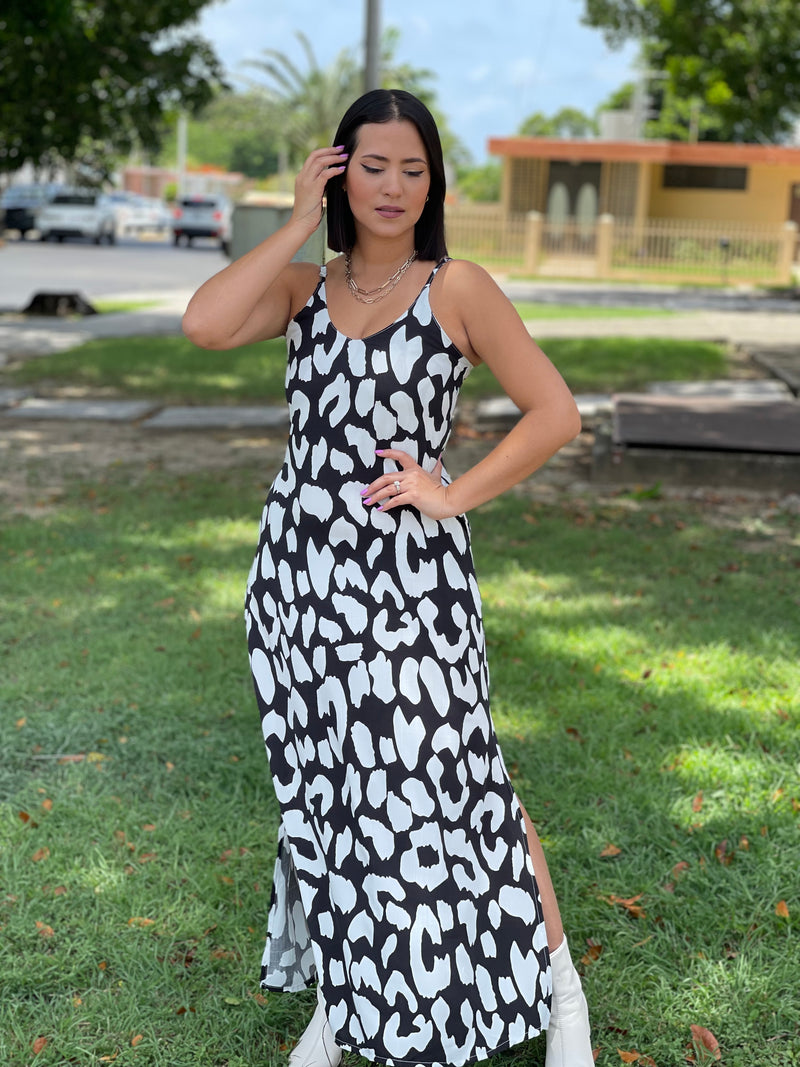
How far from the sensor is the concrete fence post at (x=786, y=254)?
2939 cm

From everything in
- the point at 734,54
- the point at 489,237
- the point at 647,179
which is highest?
the point at 734,54

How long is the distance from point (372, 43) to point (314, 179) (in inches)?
375

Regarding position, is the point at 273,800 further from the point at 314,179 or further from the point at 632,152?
the point at 632,152

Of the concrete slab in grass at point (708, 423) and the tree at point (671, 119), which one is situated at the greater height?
the tree at point (671, 119)

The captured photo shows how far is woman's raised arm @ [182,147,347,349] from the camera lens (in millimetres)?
2219

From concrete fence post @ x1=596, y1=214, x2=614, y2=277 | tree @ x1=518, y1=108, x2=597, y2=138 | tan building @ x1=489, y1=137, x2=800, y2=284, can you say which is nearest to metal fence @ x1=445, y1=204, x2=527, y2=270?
tan building @ x1=489, y1=137, x2=800, y2=284

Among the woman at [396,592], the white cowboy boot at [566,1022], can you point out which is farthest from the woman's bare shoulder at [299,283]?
the white cowboy boot at [566,1022]

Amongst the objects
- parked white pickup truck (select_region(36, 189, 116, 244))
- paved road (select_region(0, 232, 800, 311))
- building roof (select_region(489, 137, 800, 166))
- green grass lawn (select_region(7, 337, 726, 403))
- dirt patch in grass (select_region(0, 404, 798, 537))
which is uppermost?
building roof (select_region(489, 137, 800, 166))

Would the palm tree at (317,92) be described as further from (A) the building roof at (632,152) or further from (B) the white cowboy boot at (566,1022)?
(B) the white cowboy boot at (566,1022)

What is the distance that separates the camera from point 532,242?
3045 cm

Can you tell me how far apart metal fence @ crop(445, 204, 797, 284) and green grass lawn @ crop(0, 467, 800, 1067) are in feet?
83.4

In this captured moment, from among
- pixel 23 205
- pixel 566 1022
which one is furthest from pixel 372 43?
pixel 23 205

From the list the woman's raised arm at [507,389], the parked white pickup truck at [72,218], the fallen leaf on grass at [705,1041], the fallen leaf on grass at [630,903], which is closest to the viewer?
the woman's raised arm at [507,389]

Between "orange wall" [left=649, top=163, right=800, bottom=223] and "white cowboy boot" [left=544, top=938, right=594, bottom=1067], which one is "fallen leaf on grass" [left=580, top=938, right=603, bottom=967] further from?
"orange wall" [left=649, top=163, right=800, bottom=223]
